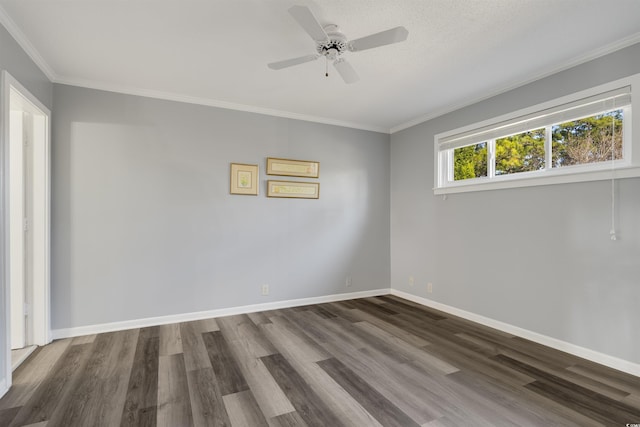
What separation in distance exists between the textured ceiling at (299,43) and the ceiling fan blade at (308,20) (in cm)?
19

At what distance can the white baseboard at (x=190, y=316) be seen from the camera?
9.89ft

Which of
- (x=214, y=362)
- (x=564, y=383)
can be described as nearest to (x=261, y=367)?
(x=214, y=362)

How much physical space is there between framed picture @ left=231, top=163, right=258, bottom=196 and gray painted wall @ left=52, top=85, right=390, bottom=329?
96 mm

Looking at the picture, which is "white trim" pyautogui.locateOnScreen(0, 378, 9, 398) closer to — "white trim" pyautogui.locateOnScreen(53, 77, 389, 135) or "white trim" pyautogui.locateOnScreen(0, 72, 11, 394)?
"white trim" pyautogui.locateOnScreen(0, 72, 11, 394)

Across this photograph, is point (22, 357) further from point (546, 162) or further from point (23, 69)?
point (546, 162)

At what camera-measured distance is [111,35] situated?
231 centimetres

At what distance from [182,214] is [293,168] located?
149 cm

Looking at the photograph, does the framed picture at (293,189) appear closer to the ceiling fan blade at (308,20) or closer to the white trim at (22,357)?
the ceiling fan blade at (308,20)

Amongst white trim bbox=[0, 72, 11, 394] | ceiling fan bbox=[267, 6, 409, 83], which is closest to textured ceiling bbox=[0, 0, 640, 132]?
ceiling fan bbox=[267, 6, 409, 83]

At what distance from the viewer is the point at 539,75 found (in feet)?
9.34

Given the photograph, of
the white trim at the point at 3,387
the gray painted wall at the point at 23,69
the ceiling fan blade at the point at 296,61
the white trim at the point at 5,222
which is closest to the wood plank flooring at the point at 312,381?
the white trim at the point at 3,387

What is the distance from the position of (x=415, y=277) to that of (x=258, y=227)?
2.32 m

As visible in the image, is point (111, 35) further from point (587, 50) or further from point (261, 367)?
point (587, 50)

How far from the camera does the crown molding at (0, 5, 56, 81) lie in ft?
6.76
